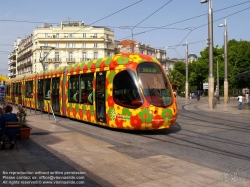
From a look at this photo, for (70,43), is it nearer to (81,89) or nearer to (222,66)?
(222,66)

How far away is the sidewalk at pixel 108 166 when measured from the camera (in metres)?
6.07

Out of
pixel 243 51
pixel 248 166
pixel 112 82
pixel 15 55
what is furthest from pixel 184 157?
pixel 15 55

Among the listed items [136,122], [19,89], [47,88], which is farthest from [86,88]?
[19,89]

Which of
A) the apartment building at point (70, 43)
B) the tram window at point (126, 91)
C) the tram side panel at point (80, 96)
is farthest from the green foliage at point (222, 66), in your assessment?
the tram window at point (126, 91)

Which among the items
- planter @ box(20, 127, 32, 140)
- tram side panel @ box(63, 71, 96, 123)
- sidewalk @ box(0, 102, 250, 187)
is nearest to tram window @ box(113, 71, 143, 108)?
tram side panel @ box(63, 71, 96, 123)

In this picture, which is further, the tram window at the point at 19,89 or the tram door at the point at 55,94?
the tram window at the point at 19,89

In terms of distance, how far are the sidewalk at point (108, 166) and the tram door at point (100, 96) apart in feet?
11.0

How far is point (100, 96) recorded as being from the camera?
13141 mm

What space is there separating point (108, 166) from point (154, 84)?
539 centimetres

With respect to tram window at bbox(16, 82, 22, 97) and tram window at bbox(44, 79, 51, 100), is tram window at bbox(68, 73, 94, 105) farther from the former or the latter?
tram window at bbox(16, 82, 22, 97)

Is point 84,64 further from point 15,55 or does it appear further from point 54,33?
point 15,55

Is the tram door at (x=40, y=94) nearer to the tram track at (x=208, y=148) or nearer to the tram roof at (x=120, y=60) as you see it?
the tram roof at (x=120, y=60)

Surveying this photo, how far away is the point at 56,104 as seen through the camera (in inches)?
743

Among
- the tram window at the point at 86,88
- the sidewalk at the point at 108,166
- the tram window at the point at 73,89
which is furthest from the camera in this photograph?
the tram window at the point at 73,89
